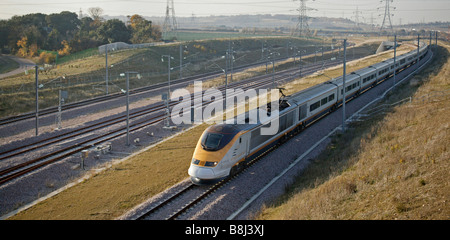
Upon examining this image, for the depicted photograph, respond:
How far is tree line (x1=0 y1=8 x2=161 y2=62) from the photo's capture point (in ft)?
336

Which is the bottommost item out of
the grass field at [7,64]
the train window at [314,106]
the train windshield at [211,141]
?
the train windshield at [211,141]

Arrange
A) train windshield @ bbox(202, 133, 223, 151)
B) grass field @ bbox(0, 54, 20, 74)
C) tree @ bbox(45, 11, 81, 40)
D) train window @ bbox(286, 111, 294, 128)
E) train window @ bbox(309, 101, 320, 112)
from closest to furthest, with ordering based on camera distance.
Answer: train windshield @ bbox(202, 133, 223, 151)
train window @ bbox(286, 111, 294, 128)
train window @ bbox(309, 101, 320, 112)
grass field @ bbox(0, 54, 20, 74)
tree @ bbox(45, 11, 81, 40)

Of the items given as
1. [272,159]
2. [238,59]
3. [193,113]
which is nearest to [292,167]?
[272,159]

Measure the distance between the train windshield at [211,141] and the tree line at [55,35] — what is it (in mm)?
84545

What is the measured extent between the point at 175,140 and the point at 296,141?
1049cm

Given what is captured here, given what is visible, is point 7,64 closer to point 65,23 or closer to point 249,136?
point 65,23

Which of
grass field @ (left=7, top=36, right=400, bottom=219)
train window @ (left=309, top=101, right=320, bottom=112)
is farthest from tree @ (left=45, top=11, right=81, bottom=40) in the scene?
grass field @ (left=7, top=36, right=400, bottom=219)

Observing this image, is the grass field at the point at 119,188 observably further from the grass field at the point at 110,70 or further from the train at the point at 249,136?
the grass field at the point at 110,70

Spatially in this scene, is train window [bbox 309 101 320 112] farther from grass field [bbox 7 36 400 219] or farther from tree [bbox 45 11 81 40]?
tree [bbox 45 11 81 40]

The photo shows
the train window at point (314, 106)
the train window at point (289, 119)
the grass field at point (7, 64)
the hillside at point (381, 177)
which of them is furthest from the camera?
the grass field at point (7, 64)

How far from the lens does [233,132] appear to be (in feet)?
72.6

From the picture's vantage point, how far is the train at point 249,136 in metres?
21.1

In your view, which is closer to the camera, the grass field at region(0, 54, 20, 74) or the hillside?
the hillside

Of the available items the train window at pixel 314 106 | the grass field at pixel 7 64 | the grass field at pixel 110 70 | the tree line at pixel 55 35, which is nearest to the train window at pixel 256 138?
the train window at pixel 314 106
